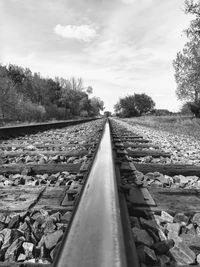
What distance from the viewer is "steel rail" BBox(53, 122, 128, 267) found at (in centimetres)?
85

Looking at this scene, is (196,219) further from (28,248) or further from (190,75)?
(190,75)

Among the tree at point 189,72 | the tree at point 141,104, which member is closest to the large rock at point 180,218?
the tree at point 189,72

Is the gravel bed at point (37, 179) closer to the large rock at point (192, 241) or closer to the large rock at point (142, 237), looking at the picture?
the large rock at point (142, 237)

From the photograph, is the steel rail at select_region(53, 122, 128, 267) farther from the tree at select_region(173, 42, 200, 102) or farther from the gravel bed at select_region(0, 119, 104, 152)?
the tree at select_region(173, 42, 200, 102)

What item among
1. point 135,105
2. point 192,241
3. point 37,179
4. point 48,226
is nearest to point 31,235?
point 48,226

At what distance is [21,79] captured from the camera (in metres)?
45.4

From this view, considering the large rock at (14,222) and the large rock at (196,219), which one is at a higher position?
the large rock at (14,222)

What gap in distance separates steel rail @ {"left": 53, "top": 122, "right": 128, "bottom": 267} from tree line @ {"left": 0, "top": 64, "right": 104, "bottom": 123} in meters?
19.0

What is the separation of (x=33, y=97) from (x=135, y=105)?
4020 cm

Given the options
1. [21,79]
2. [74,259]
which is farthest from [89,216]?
[21,79]

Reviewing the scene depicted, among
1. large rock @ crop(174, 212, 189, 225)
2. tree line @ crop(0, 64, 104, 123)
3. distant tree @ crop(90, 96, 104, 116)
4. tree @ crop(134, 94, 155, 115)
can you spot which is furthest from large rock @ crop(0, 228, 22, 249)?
distant tree @ crop(90, 96, 104, 116)

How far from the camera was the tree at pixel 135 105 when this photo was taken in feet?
245

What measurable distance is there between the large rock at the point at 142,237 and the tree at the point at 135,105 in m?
72.6

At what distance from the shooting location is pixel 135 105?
7956 centimetres
